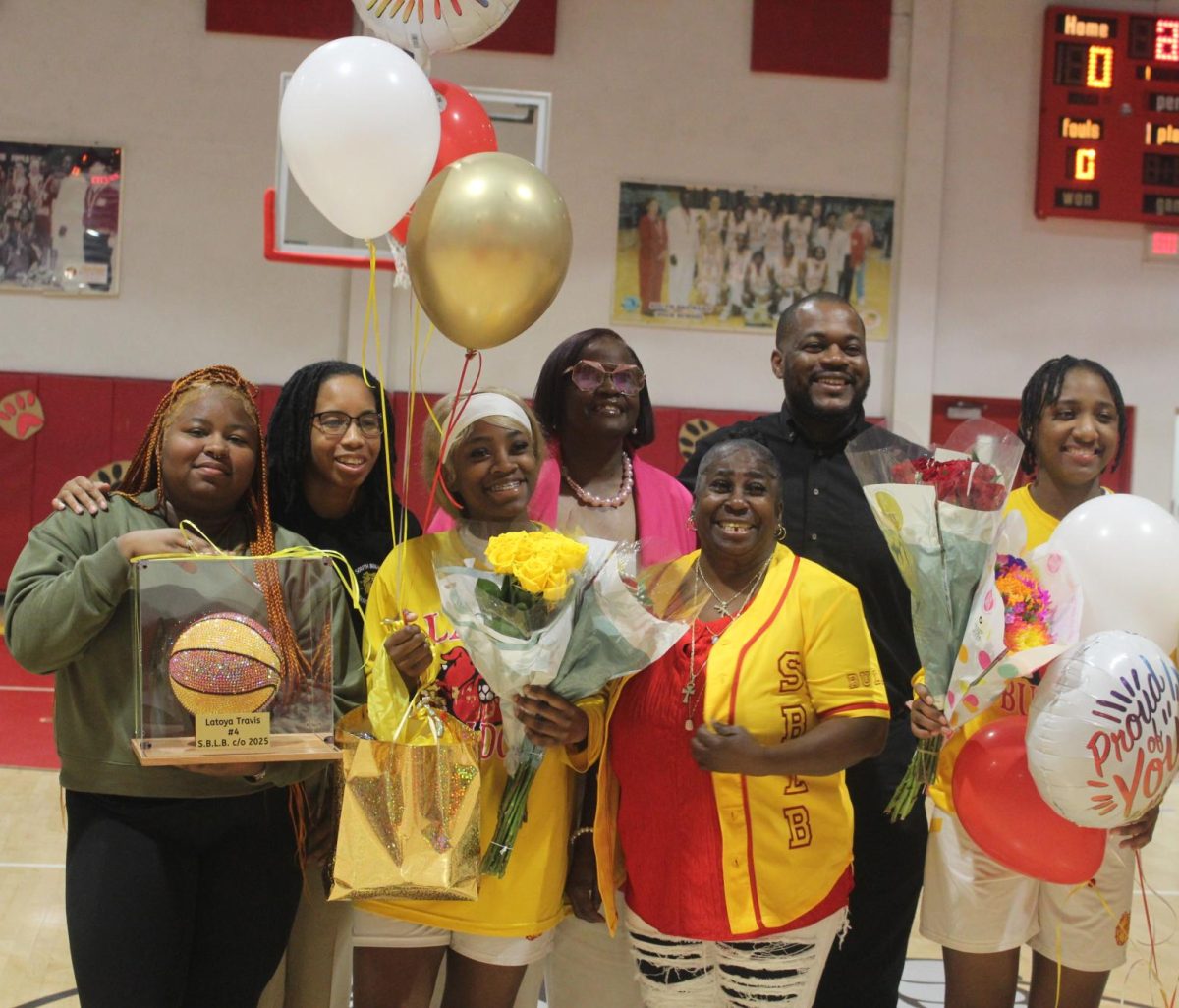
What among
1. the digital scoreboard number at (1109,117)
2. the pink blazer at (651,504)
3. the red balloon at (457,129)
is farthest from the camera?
the digital scoreboard number at (1109,117)

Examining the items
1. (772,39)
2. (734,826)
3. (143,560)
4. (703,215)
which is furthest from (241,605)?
(772,39)

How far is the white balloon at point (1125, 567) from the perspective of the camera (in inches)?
94.1

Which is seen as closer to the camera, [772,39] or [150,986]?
[150,986]

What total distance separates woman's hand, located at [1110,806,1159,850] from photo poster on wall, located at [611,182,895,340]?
22.6 ft

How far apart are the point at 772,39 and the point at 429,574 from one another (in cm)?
774

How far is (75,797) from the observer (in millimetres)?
2092

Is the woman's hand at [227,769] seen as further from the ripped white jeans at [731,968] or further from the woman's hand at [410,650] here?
the ripped white jeans at [731,968]

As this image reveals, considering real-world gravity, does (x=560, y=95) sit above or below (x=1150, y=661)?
above

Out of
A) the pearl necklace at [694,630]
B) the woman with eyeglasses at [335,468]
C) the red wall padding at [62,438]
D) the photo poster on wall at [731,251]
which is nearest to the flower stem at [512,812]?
the pearl necklace at [694,630]

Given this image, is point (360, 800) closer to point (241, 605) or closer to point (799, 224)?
point (241, 605)

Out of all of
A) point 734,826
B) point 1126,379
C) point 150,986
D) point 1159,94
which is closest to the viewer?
point 150,986

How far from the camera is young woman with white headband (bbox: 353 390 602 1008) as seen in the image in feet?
7.12

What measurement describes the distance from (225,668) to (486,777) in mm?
496

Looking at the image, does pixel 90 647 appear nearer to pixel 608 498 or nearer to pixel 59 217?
pixel 608 498
